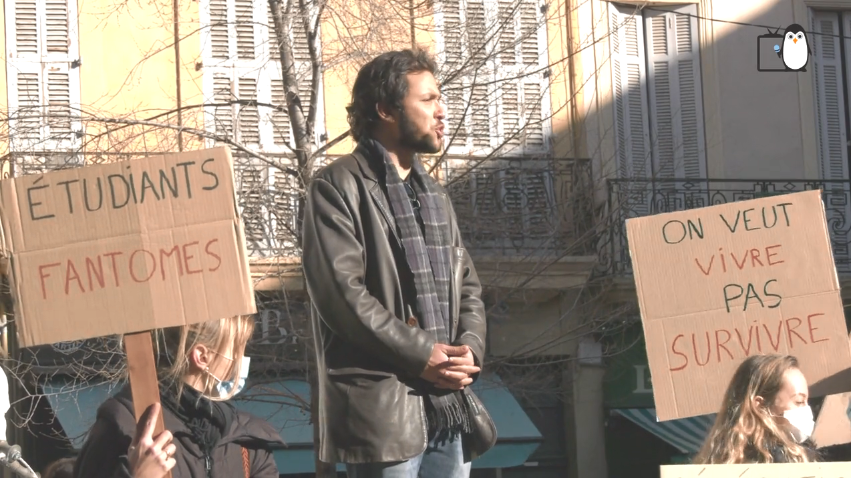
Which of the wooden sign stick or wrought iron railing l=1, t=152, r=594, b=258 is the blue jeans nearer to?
the wooden sign stick

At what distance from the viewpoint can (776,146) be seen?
17.9 m

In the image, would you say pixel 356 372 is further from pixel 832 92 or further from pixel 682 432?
pixel 832 92

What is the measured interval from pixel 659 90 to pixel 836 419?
39.9ft

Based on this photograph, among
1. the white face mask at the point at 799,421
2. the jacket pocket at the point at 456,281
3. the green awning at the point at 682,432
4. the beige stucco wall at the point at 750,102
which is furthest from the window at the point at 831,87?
the jacket pocket at the point at 456,281

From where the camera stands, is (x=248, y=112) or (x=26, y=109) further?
(x=248, y=112)

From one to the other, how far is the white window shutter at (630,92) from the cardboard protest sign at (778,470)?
42.8ft

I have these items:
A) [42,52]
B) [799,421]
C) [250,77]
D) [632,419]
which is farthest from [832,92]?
[799,421]

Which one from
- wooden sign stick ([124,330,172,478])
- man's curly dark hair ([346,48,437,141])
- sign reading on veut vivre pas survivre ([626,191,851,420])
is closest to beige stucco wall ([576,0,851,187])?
sign reading on veut vivre pas survivre ([626,191,851,420])

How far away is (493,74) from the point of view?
51.1 feet

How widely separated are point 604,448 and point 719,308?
1193 cm

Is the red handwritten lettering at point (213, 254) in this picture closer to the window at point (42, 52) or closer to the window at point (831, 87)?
the window at point (42, 52)

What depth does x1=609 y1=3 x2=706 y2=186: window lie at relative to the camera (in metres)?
17.7

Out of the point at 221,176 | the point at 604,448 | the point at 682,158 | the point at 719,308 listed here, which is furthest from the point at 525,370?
the point at 221,176

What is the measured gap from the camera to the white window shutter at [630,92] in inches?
692
